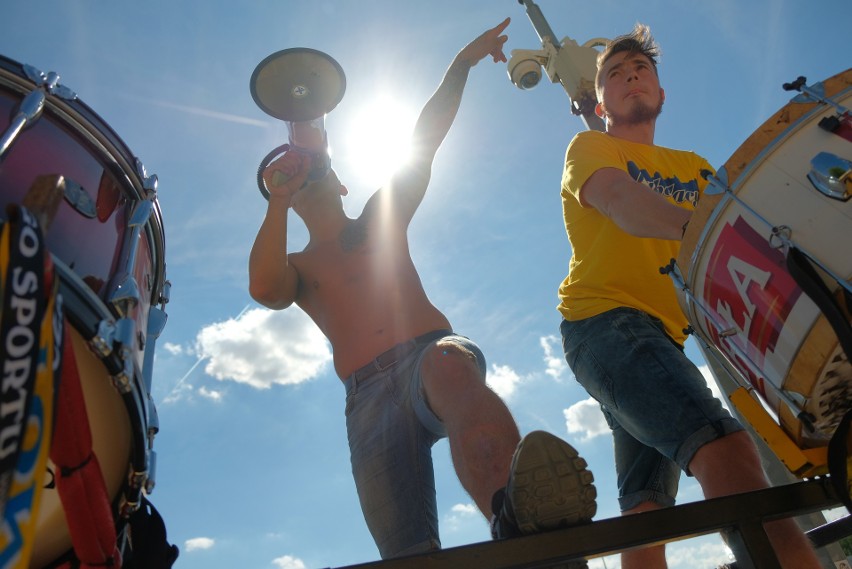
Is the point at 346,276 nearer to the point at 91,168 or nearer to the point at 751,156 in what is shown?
the point at 91,168

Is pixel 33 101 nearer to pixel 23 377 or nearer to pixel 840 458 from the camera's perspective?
pixel 23 377

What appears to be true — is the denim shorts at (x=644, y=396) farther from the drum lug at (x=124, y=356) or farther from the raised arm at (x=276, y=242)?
the drum lug at (x=124, y=356)

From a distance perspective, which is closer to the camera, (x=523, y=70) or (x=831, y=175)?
(x=831, y=175)

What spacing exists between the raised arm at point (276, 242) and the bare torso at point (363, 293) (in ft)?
0.56

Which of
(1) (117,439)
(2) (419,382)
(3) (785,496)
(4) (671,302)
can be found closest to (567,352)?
(4) (671,302)

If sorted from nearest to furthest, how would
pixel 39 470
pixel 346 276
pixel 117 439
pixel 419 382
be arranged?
pixel 39 470 → pixel 117 439 → pixel 419 382 → pixel 346 276

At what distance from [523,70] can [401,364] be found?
4161 mm

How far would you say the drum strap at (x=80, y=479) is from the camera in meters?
1.03

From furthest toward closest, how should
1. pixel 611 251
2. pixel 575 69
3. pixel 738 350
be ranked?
pixel 575 69, pixel 611 251, pixel 738 350

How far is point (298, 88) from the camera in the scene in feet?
10.0

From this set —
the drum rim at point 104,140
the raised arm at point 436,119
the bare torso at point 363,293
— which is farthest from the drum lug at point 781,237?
the raised arm at point 436,119

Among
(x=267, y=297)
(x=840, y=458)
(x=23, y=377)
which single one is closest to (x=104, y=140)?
(x=23, y=377)

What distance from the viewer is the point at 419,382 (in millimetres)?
2217

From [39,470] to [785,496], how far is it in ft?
5.46
